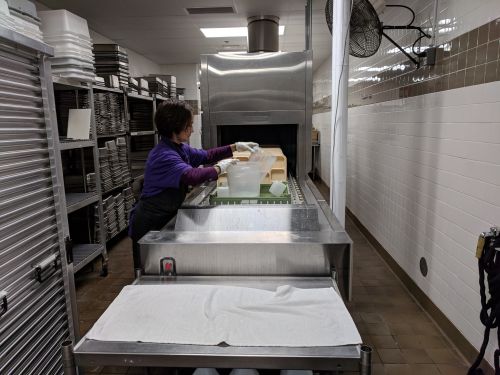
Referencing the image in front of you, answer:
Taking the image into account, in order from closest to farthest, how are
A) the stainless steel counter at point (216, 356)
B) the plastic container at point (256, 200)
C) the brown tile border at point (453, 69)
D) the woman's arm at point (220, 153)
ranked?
the stainless steel counter at point (216, 356) < the brown tile border at point (453, 69) < the plastic container at point (256, 200) < the woman's arm at point (220, 153)

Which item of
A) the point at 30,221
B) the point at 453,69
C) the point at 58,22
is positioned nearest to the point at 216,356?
the point at 30,221

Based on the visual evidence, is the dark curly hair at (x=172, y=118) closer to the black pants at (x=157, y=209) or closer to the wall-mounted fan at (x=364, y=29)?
the black pants at (x=157, y=209)

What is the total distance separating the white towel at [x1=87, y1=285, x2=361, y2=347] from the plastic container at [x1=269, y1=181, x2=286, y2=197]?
33.5 inches

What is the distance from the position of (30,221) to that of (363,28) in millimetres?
2391


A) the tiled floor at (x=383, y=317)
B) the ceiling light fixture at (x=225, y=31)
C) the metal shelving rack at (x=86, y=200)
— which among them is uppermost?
the ceiling light fixture at (x=225, y=31)

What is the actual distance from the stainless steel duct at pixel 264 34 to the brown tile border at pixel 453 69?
1347 mm

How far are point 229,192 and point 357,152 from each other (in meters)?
3.07

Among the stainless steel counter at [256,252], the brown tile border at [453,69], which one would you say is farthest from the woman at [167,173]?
the brown tile border at [453,69]

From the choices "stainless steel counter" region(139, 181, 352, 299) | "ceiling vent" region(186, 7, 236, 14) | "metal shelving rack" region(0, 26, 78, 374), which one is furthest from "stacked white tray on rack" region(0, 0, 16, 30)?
"ceiling vent" region(186, 7, 236, 14)

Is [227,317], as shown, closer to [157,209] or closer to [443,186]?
[157,209]

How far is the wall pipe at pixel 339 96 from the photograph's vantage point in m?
2.35

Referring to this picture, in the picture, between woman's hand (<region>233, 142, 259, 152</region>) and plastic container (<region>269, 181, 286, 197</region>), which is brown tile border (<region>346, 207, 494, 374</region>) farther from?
woman's hand (<region>233, 142, 259, 152</region>)

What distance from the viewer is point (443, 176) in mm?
2414

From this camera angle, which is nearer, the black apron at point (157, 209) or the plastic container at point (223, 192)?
the plastic container at point (223, 192)
